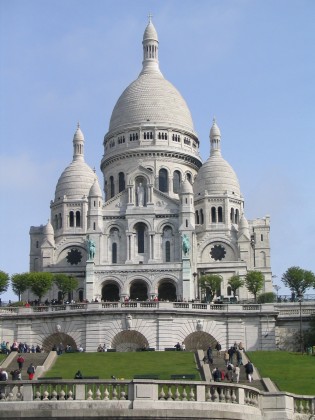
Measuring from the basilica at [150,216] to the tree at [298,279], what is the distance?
28.9 ft

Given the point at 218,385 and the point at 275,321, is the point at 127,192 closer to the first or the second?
the point at 275,321

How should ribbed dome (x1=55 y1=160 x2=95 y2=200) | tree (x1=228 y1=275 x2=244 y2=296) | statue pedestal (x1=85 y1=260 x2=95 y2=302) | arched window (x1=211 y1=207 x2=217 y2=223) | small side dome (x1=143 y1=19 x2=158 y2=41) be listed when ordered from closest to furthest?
tree (x1=228 y1=275 x2=244 y2=296) < statue pedestal (x1=85 y1=260 x2=95 y2=302) < arched window (x1=211 y1=207 x2=217 y2=223) < ribbed dome (x1=55 y1=160 x2=95 y2=200) < small side dome (x1=143 y1=19 x2=158 y2=41)

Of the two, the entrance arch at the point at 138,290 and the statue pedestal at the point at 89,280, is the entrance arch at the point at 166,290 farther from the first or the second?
the statue pedestal at the point at 89,280

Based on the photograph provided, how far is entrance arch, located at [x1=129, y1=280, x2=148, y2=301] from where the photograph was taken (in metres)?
110

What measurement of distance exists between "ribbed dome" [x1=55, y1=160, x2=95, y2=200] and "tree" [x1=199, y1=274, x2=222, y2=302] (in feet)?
86.2

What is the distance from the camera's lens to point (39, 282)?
98062mm

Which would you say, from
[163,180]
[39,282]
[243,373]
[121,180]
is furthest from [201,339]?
[121,180]

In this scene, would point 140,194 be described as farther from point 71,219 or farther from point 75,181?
point 75,181

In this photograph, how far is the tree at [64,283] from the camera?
345 feet

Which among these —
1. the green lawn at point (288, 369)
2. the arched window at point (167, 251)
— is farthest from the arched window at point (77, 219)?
the green lawn at point (288, 369)

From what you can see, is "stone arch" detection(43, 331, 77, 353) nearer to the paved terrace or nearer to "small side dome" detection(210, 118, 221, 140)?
the paved terrace

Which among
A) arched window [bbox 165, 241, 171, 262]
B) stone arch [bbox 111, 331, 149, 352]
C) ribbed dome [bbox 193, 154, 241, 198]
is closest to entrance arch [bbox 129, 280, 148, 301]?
arched window [bbox 165, 241, 171, 262]

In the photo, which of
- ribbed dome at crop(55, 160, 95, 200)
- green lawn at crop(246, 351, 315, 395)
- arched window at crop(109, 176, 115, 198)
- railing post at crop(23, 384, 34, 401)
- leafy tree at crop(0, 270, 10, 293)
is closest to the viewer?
railing post at crop(23, 384, 34, 401)

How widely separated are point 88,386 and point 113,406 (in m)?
0.97
